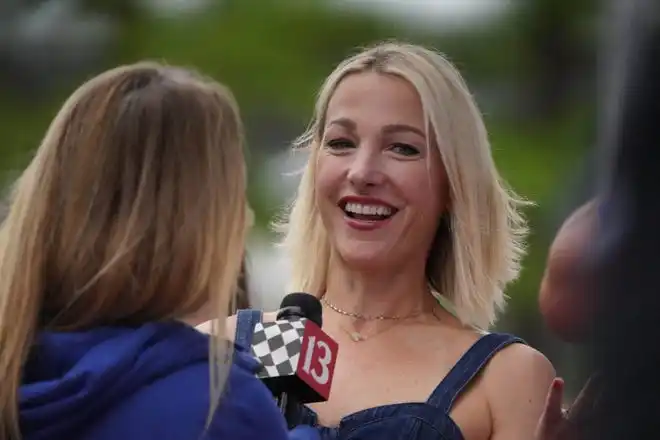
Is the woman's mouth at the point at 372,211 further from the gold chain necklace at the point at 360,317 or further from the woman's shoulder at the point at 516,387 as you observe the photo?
the woman's shoulder at the point at 516,387

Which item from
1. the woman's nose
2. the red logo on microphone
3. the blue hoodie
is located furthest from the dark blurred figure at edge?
the woman's nose

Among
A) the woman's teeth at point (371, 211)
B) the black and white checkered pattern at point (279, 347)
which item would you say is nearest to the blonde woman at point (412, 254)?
the woman's teeth at point (371, 211)

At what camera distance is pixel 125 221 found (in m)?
1.57

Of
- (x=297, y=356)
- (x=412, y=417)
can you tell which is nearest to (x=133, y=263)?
(x=297, y=356)

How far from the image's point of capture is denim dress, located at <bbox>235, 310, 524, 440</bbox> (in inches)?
82.3

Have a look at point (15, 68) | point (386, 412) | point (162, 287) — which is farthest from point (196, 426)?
point (15, 68)

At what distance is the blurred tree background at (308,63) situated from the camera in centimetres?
531

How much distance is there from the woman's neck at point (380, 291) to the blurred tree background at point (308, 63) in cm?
289

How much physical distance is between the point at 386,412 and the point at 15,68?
142 inches

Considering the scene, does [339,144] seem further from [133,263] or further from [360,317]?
[133,263]

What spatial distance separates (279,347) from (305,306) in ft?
0.36

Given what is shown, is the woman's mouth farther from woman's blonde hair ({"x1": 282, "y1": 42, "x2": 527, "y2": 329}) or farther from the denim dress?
the denim dress

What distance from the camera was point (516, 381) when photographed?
7.16 feet

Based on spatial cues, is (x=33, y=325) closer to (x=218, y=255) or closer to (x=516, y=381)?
(x=218, y=255)
